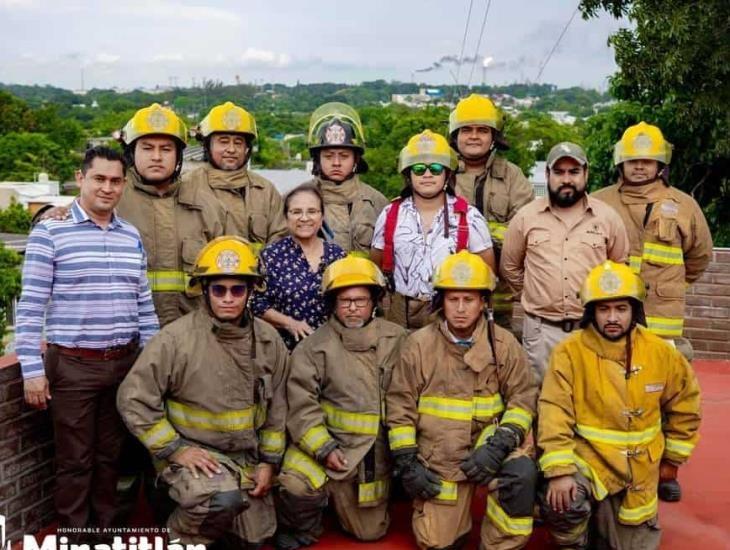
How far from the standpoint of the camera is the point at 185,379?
4.58m

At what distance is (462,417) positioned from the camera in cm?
480

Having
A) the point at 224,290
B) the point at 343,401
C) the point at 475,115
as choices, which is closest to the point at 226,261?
the point at 224,290

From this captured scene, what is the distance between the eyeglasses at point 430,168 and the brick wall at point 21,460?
239 cm

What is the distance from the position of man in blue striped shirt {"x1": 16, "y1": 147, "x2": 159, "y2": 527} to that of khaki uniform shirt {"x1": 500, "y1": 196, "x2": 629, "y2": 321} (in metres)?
2.14

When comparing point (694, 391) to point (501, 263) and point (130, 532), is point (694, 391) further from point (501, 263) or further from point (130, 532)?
point (130, 532)

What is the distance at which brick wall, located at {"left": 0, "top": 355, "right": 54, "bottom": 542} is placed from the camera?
15.1 ft

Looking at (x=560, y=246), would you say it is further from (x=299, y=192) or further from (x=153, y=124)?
(x=153, y=124)

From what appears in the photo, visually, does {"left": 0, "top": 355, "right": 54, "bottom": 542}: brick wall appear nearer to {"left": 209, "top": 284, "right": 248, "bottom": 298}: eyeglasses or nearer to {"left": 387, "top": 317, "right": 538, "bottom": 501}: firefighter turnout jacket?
{"left": 209, "top": 284, "right": 248, "bottom": 298}: eyeglasses

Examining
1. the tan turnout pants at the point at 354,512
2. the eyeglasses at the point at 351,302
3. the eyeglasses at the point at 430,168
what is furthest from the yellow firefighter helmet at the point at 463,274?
the tan turnout pants at the point at 354,512

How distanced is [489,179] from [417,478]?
2.07 metres

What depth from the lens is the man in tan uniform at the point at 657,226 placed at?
5.76 metres

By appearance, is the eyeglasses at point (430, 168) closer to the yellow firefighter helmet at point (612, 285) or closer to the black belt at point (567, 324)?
the black belt at point (567, 324)

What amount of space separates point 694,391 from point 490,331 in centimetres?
106

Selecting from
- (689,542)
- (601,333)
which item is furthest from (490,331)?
(689,542)
